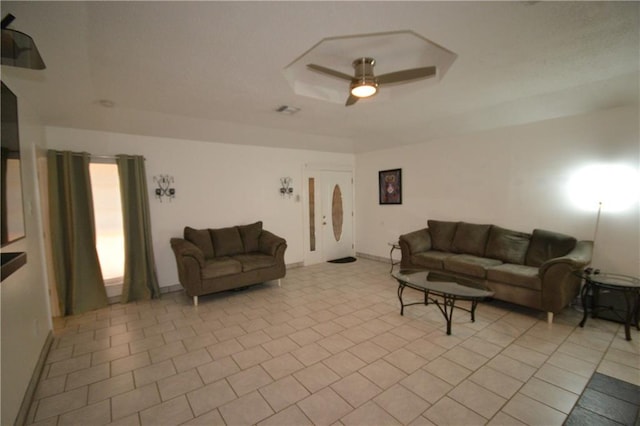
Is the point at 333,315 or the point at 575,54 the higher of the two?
the point at 575,54

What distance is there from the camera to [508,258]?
3.93 meters

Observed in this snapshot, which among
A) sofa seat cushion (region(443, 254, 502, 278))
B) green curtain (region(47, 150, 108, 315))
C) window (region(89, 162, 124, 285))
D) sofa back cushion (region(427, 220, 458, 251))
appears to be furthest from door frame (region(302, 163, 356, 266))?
green curtain (region(47, 150, 108, 315))

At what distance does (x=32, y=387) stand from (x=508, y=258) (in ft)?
17.3

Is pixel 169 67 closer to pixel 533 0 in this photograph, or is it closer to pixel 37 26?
pixel 37 26

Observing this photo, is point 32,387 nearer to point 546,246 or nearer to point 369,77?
point 369,77

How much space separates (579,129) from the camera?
11.6 ft

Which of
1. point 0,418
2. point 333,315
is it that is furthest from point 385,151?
point 0,418

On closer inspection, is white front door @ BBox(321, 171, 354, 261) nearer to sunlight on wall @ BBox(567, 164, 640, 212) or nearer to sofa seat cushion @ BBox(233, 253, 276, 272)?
sofa seat cushion @ BBox(233, 253, 276, 272)

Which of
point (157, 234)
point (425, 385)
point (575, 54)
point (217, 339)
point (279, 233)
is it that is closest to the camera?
point (425, 385)

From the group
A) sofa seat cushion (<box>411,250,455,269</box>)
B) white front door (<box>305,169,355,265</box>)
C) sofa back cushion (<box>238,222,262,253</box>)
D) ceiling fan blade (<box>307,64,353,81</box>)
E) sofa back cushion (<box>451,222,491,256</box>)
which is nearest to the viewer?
ceiling fan blade (<box>307,64,353,81</box>)

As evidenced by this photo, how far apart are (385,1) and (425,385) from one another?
2692 millimetres

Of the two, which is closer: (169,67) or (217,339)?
(169,67)

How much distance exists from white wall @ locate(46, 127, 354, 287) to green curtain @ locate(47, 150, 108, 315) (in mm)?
342

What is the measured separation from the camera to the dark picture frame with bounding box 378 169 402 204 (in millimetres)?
5715
